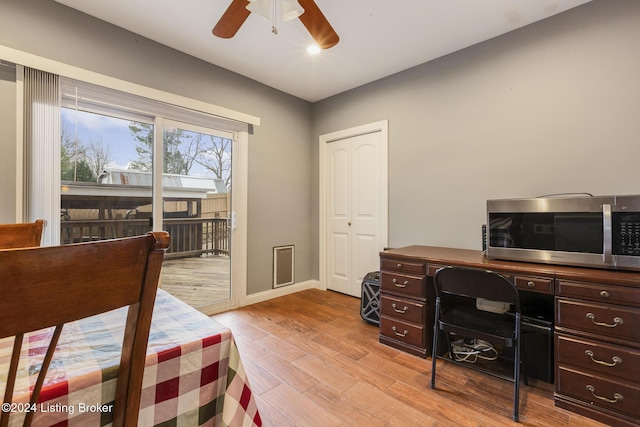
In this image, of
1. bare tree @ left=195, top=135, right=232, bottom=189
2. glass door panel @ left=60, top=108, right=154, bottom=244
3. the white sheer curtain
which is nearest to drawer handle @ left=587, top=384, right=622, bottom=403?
bare tree @ left=195, top=135, right=232, bottom=189

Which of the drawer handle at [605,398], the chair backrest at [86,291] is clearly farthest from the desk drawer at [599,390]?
the chair backrest at [86,291]

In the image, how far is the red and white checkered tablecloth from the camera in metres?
0.59

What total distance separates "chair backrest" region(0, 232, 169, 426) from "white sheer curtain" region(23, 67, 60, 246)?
6.87ft

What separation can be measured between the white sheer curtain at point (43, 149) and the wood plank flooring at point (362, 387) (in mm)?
1740

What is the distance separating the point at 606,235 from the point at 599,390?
855 mm

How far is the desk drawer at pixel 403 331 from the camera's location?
2191 millimetres

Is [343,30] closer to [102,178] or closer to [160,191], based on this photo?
[160,191]

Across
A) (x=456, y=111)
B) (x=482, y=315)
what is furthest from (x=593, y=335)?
(x=456, y=111)

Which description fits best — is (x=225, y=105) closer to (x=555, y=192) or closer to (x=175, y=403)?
(x=175, y=403)

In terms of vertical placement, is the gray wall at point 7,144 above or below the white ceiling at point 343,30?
below

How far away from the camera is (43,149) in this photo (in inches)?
79.5

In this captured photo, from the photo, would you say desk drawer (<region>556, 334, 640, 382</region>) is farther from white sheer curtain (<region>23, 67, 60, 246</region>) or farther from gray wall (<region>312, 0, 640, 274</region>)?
white sheer curtain (<region>23, 67, 60, 246</region>)

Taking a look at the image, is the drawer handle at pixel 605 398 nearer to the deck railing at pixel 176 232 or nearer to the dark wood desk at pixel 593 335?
the dark wood desk at pixel 593 335

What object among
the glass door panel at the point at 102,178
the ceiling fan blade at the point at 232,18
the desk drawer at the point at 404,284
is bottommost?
the desk drawer at the point at 404,284
